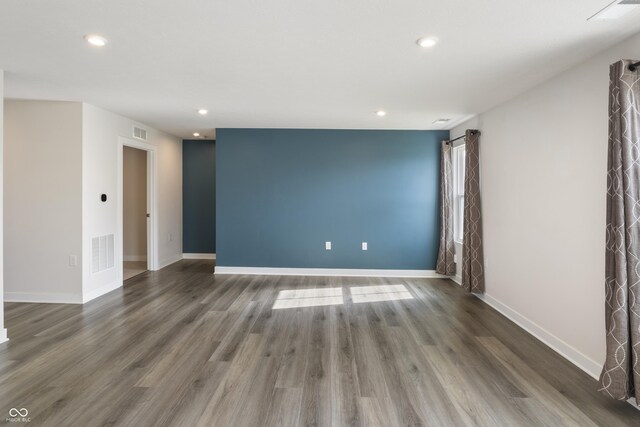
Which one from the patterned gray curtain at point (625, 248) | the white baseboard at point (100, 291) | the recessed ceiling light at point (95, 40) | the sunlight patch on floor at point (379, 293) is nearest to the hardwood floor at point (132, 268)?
the white baseboard at point (100, 291)

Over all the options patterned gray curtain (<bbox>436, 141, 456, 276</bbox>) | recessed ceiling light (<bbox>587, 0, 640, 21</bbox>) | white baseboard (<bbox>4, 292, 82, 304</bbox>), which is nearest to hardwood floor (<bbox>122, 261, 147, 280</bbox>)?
white baseboard (<bbox>4, 292, 82, 304</bbox>)

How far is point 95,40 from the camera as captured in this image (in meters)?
2.40

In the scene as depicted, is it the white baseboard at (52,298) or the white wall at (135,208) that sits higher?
the white wall at (135,208)

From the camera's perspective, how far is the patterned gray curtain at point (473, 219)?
4.41 metres

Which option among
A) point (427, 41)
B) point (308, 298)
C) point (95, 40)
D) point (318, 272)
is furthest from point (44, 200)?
point (427, 41)

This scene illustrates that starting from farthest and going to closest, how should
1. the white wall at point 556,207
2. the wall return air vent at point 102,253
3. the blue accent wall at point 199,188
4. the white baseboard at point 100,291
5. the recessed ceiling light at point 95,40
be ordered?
the blue accent wall at point 199,188
the wall return air vent at point 102,253
the white baseboard at point 100,291
the white wall at point 556,207
the recessed ceiling light at point 95,40

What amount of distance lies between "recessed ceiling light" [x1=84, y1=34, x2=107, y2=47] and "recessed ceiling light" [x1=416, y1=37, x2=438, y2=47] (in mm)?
2119

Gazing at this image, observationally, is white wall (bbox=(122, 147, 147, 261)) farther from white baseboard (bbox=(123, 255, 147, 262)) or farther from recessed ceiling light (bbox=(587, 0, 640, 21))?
recessed ceiling light (bbox=(587, 0, 640, 21))

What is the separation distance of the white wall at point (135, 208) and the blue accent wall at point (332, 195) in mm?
2271

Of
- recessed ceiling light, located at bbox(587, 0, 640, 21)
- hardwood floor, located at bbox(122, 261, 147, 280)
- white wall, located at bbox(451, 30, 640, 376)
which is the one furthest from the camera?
hardwood floor, located at bbox(122, 261, 147, 280)

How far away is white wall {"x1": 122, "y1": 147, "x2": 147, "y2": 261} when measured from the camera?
22.9 feet

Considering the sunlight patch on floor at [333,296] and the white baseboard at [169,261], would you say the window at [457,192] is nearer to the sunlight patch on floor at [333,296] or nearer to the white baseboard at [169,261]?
the sunlight patch on floor at [333,296]

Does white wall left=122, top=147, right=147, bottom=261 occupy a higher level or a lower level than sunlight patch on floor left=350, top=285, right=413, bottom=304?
higher

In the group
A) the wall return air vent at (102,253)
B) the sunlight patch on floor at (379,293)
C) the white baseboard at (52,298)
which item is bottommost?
the sunlight patch on floor at (379,293)
